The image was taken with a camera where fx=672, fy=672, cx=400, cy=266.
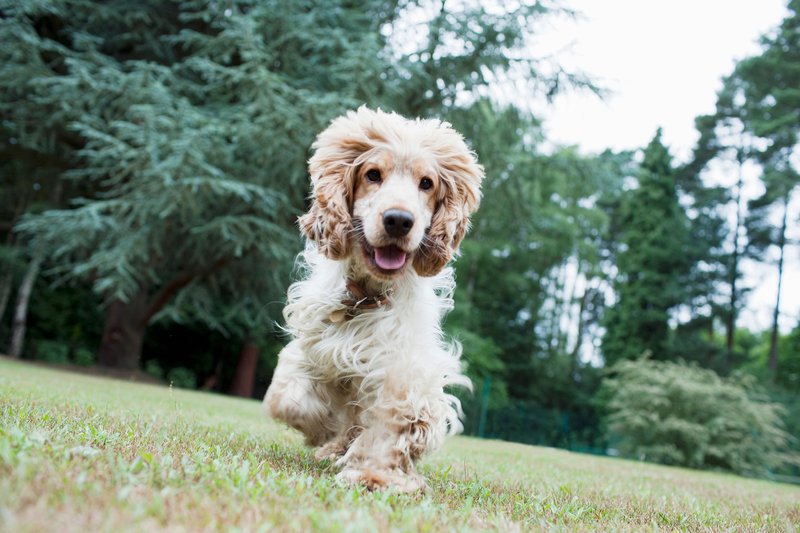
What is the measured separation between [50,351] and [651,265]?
21382 mm

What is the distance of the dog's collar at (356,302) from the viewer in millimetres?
3436

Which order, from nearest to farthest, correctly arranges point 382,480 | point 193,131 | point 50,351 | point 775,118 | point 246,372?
point 382,480 → point 193,131 → point 50,351 → point 246,372 → point 775,118

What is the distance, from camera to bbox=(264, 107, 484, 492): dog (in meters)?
3.19

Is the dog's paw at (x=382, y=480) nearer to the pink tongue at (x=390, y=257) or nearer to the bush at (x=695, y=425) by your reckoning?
the pink tongue at (x=390, y=257)

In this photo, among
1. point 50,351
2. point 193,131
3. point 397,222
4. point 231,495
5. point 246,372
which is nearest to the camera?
point 231,495

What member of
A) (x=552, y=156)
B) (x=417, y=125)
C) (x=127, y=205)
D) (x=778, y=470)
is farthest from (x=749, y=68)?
(x=417, y=125)

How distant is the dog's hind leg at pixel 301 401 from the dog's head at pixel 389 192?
0.72 meters

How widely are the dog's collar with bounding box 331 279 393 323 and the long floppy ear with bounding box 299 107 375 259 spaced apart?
0.61ft

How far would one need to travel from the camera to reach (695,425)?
1359 cm

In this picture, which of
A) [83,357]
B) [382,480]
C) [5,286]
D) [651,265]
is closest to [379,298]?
[382,480]

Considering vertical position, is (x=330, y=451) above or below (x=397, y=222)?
below

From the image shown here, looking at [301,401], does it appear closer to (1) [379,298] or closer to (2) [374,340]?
(2) [374,340]

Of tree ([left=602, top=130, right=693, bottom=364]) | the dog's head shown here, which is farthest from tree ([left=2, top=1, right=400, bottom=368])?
tree ([left=602, top=130, right=693, bottom=364])

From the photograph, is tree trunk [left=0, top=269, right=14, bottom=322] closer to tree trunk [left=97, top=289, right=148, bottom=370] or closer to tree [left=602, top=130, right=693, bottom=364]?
tree trunk [left=97, top=289, right=148, bottom=370]
